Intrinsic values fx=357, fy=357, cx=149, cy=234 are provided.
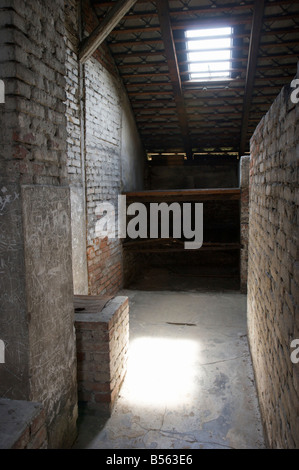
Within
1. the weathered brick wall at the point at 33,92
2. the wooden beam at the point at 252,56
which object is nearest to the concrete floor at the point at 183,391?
the weathered brick wall at the point at 33,92

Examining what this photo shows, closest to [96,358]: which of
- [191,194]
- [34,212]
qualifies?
[34,212]

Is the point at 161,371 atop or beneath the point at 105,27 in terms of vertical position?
beneath

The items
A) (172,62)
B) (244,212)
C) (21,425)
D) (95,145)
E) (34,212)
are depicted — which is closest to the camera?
(21,425)

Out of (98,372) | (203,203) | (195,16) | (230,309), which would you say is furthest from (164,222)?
(98,372)

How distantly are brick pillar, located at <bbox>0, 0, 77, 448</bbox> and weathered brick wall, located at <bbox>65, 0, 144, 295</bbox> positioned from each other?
2248mm

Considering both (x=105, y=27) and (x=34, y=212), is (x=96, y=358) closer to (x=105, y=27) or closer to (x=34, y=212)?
(x=34, y=212)

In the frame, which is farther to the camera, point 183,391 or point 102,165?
point 102,165

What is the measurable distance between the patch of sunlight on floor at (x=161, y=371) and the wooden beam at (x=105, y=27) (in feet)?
13.3

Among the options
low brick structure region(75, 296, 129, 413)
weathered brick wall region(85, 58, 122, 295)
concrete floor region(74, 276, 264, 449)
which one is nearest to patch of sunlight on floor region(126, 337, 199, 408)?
concrete floor region(74, 276, 264, 449)

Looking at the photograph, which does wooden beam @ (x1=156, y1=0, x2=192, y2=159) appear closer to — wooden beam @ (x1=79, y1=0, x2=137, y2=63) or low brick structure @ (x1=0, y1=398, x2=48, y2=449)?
wooden beam @ (x1=79, y1=0, x2=137, y2=63)

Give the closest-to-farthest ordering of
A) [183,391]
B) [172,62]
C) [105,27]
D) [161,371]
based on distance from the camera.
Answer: [183,391]
[161,371]
[105,27]
[172,62]

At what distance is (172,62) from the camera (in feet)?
20.8

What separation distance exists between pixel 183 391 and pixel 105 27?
468 centimetres

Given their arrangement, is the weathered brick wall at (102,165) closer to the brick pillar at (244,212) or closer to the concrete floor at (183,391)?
the concrete floor at (183,391)
